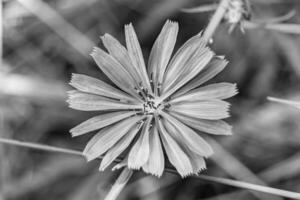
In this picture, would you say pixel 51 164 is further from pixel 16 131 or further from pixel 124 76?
pixel 124 76

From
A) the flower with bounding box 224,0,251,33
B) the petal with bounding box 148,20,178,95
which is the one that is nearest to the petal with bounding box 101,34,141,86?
the petal with bounding box 148,20,178,95

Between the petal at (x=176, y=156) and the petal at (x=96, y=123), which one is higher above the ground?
the petal at (x=96, y=123)

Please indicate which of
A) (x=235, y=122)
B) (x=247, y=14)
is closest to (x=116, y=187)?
(x=247, y=14)

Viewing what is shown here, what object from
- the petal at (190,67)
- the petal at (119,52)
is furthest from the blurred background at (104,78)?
the petal at (119,52)

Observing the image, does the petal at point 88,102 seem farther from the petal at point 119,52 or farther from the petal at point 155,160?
the petal at point 155,160

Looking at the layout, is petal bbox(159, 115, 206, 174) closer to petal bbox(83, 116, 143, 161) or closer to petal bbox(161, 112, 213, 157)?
petal bbox(161, 112, 213, 157)

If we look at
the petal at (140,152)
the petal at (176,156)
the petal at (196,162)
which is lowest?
the petal at (196,162)
